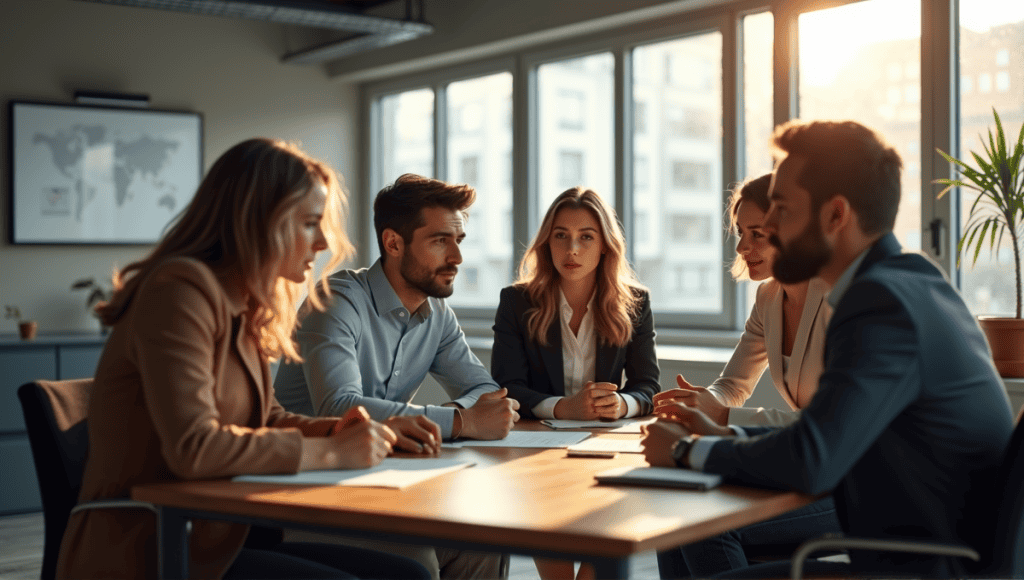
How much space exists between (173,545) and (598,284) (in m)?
1.83

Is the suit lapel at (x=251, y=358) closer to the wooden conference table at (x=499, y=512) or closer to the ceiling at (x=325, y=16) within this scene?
the wooden conference table at (x=499, y=512)

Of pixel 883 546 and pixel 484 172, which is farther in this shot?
pixel 484 172

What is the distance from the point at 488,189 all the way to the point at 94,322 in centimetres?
254

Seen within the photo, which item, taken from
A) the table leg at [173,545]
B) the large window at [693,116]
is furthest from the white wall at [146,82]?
the table leg at [173,545]

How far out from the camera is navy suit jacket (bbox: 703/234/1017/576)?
59.7 inches

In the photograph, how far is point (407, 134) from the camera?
690 cm

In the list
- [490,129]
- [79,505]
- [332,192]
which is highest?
[490,129]

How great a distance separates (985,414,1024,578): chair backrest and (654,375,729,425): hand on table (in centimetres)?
84

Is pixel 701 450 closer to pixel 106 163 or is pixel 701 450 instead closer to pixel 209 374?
pixel 209 374

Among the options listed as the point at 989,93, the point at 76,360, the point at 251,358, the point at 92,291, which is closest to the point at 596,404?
the point at 251,358

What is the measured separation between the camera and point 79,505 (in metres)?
1.74

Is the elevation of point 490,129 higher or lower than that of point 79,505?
higher

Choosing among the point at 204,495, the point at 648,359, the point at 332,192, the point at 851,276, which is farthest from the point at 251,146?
the point at 648,359

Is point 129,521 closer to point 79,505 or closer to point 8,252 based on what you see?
point 79,505
